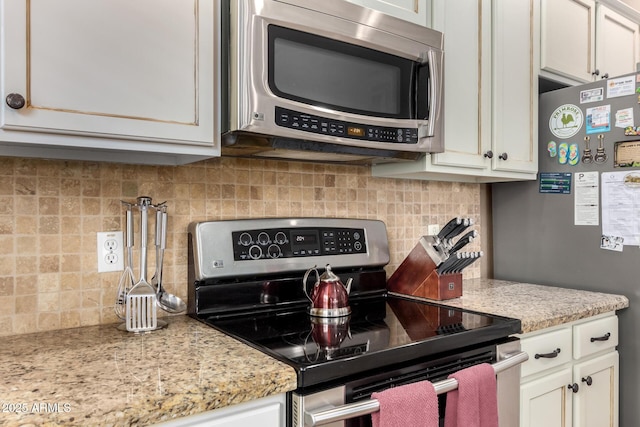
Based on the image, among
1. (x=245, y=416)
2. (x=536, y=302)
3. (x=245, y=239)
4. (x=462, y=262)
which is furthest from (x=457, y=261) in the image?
(x=245, y=416)

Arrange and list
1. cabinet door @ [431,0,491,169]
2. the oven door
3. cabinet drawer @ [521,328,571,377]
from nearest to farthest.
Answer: the oven door → cabinet drawer @ [521,328,571,377] → cabinet door @ [431,0,491,169]

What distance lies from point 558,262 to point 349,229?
1.04m

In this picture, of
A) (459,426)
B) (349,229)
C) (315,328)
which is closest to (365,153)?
(349,229)

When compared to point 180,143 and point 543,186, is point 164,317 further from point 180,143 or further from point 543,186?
point 543,186

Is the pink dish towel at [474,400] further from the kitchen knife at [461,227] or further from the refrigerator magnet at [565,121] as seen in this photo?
the refrigerator magnet at [565,121]

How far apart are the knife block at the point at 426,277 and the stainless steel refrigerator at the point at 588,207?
639mm

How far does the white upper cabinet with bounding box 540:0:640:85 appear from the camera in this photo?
2146 millimetres

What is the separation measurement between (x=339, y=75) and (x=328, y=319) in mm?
738

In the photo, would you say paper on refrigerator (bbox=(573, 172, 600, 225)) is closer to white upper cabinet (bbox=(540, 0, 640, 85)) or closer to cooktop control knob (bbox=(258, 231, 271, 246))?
white upper cabinet (bbox=(540, 0, 640, 85))

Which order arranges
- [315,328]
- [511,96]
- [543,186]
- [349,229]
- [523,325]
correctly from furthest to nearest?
[543,186] → [511,96] → [349,229] → [523,325] → [315,328]

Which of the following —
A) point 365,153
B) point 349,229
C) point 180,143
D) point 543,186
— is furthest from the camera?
point 543,186

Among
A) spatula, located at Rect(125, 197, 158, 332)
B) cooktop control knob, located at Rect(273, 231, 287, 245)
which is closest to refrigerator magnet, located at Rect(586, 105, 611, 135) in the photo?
cooktop control knob, located at Rect(273, 231, 287, 245)

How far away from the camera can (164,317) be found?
1.43 meters

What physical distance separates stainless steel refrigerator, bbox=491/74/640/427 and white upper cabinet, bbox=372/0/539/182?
11cm
